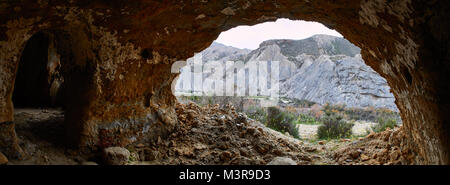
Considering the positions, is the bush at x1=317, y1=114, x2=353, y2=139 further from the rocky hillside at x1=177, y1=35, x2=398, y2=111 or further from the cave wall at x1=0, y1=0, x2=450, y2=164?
the rocky hillside at x1=177, y1=35, x2=398, y2=111

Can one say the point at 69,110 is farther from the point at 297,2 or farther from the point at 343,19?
the point at 343,19

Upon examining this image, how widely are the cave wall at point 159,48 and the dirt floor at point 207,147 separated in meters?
0.21

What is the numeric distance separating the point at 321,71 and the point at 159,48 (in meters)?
21.2

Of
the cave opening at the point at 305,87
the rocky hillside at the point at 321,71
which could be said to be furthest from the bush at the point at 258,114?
the rocky hillside at the point at 321,71

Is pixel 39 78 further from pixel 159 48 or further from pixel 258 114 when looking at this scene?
pixel 258 114

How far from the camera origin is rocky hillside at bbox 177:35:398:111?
58.0 feet

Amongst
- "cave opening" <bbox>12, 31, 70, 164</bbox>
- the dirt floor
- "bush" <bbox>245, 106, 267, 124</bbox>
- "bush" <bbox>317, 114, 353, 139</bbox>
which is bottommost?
"bush" <bbox>317, 114, 353, 139</bbox>

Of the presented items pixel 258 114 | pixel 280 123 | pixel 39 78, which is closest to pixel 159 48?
pixel 39 78

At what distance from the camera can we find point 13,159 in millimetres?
2312

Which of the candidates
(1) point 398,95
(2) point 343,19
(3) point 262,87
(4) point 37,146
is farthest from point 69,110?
(3) point 262,87

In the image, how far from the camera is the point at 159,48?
3475 mm

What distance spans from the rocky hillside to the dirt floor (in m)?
14.6

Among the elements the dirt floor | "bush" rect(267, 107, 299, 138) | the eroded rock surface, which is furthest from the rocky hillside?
the dirt floor
